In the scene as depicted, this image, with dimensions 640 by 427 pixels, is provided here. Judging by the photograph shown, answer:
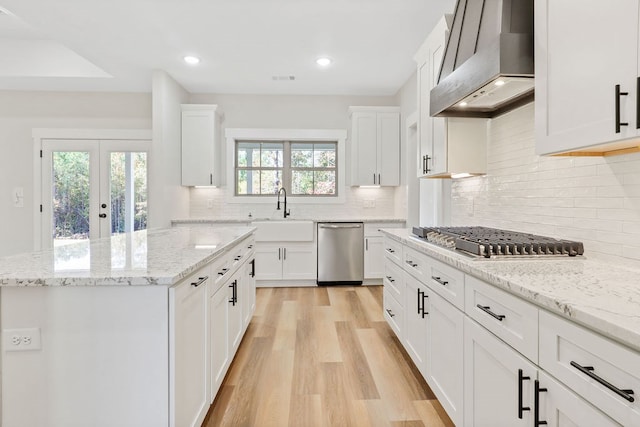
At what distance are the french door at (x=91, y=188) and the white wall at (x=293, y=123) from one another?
839 mm

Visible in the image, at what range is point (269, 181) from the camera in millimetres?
5340

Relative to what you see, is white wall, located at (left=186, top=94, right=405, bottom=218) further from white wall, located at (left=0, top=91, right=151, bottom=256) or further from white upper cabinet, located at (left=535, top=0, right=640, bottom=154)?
white upper cabinet, located at (left=535, top=0, right=640, bottom=154)

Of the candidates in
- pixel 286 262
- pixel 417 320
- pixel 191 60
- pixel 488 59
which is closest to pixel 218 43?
pixel 191 60

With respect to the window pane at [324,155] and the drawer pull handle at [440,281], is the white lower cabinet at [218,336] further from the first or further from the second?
the window pane at [324,155]

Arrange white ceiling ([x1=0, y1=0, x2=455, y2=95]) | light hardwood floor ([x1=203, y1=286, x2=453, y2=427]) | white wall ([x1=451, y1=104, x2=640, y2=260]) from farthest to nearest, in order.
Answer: white ceiling ([x1=0, y1=0, x2=455, y2=95]) < light hardwood floor ([x1=203, y1=286, x2=453, y2=427]) < white wall ([x1=451, y1=104, x2=640, y2=260])

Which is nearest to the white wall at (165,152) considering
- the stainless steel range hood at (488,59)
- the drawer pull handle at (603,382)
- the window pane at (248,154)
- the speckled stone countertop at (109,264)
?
the window pane at (248,154)

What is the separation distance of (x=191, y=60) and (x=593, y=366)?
4.29 metres

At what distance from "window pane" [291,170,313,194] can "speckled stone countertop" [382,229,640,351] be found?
3.74 metres

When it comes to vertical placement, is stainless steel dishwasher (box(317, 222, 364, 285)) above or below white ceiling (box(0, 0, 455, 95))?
below

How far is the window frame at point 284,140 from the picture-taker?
203 inches

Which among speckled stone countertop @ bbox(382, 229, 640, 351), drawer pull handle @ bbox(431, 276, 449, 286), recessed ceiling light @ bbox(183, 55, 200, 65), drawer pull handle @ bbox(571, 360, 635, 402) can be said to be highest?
recessed ceiling light @ bbox(183, 55, 200, 65)

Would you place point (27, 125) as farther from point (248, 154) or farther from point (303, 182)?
point (303, 182)

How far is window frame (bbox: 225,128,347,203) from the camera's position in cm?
516

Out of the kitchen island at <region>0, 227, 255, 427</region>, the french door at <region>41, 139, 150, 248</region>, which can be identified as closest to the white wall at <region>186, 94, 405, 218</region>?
the french door at <region>41, 139, 150, 248</region>
